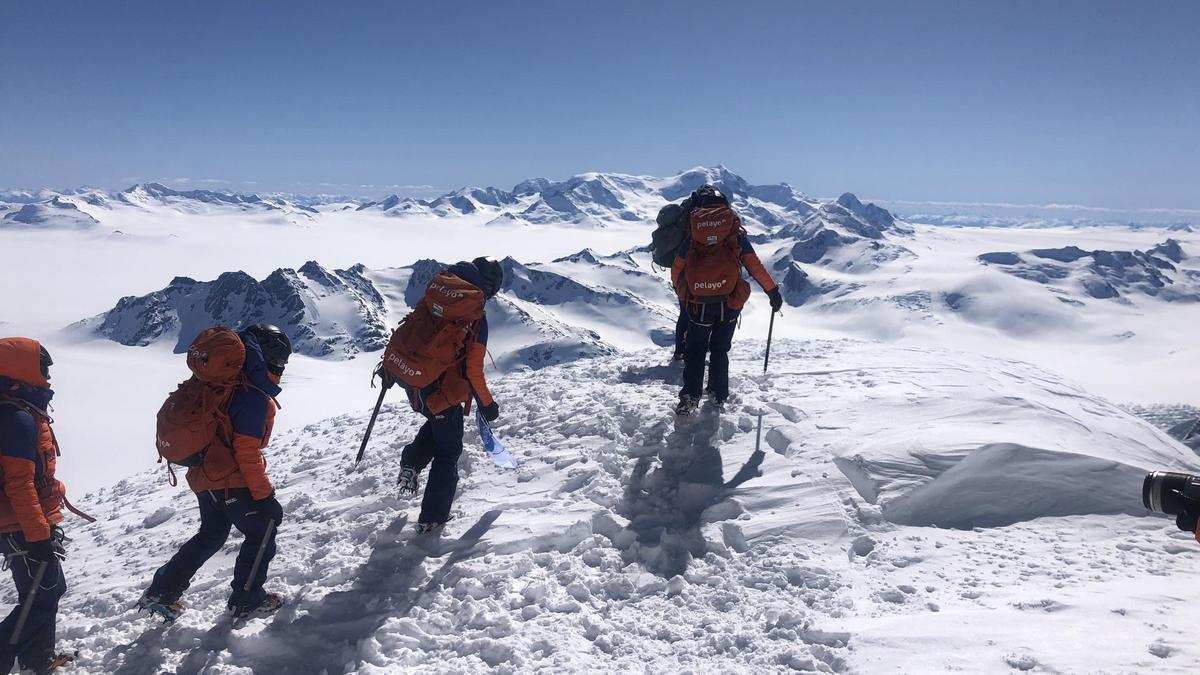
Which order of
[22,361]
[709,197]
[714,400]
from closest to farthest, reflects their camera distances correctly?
[22,361]
[714,400]
[709,197]

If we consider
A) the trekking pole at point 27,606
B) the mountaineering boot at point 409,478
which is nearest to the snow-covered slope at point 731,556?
the mountaineering boot at point 409,478

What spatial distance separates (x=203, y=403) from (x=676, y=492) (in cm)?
458

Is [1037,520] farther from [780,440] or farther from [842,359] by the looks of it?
[842,359]

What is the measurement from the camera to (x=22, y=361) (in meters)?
4.63

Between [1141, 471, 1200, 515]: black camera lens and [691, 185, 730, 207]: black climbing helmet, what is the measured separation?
18.7 ft

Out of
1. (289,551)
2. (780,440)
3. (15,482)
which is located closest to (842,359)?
(780,440)

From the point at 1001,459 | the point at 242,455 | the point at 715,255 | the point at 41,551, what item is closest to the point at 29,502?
the point at 41,551

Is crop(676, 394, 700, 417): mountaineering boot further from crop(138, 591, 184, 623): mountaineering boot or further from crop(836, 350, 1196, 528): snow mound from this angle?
crop(138, 591, 184, 623): mountaineering boot

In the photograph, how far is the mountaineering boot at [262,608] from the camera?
207 inches

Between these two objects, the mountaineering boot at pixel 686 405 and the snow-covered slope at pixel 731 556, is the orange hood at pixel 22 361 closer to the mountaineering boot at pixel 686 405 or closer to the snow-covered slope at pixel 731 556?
the snow-covered slope at pixel 731 556

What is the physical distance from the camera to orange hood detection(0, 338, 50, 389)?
4559mm

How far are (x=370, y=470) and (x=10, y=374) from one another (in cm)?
438

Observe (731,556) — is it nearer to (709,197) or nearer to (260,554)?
(260,554)

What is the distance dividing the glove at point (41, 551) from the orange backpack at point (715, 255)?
263 inches
